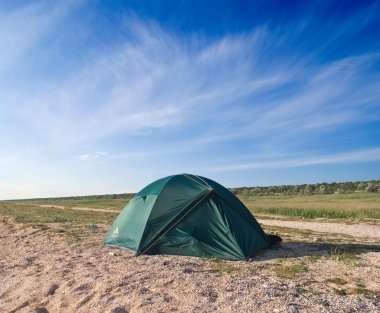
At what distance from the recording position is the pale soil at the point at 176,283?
6.40 metres

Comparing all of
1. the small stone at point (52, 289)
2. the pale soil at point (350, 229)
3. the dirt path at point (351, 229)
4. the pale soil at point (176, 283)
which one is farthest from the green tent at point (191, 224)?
the dirt path at point (351, 229)

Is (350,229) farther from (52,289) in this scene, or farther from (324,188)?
(324,188)

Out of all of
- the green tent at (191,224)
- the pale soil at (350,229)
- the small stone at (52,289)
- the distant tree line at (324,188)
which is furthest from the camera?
the distant tree line at (324,188)

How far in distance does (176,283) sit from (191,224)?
382 cm

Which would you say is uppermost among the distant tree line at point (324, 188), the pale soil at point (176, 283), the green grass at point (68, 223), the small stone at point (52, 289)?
the distant tree line at point (324, 188)

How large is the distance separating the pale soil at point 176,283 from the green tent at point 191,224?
0.57 meters

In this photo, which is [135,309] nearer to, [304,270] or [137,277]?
[137,277]

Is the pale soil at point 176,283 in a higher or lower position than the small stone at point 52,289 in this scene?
higher

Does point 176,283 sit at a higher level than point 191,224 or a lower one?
lower

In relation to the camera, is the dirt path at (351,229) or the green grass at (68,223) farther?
the dirt path at (351,229)

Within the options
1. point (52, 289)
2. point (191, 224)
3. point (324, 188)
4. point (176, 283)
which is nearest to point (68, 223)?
point (191, 224)

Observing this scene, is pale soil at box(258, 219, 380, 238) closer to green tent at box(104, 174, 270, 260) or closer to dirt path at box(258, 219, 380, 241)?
dirt path at box(258, 219, 380, 241)

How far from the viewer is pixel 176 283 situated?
7.61 metres

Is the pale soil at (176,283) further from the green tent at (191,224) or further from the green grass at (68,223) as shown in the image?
the green grass at (68,223)
